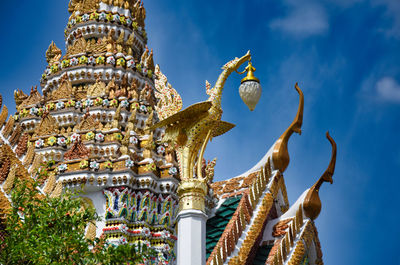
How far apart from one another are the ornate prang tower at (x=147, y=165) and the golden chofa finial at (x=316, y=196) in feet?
0.10

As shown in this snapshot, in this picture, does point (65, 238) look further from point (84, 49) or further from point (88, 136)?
point (84, 49)

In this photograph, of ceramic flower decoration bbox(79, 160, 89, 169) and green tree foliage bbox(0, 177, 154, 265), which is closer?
green tree foliage bbox(0, 177, 154, 265)

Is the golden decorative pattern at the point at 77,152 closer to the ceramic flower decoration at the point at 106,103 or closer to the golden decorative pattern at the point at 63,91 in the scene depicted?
the ceramic flower decoration at the point at 106,103

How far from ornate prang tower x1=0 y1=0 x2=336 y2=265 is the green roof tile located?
41 millimetres

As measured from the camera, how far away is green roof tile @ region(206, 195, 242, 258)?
16.0 m

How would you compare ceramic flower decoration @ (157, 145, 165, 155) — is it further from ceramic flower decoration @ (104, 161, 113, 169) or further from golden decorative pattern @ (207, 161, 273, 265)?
golden decorative pattern @ (207, 161, 273, 265)

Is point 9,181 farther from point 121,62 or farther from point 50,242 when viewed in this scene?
point 121,62

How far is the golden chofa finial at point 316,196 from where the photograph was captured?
16781 millimetres

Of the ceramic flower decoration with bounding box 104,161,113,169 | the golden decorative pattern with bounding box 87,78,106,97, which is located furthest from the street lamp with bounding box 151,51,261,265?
the golden decorative pattern with bounding box 87,78,106,97

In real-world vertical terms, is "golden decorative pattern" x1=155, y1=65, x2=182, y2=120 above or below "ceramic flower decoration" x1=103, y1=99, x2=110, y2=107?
below

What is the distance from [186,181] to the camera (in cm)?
994

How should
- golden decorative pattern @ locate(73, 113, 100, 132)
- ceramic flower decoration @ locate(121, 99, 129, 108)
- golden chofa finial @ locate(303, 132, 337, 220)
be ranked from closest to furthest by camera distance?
1. golden chofa finial @ locate(303, 132, 337, 220)
2. golden decorative pattern @ locate(73, 113, 100, 132)
3. ceramic flower decoration @ locate(121, 99, 129, 108)

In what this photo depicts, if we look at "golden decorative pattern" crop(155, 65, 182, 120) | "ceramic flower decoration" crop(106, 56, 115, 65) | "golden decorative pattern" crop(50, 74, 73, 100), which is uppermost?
"ceramic flower decoration" crop(106, 56, 115, 65)

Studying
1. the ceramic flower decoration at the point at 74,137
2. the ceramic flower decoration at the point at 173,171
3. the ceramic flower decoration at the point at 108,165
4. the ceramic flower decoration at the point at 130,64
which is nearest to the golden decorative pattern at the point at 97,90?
the ceramic flower decoration at the point at 130,64
